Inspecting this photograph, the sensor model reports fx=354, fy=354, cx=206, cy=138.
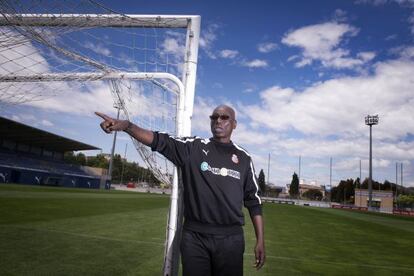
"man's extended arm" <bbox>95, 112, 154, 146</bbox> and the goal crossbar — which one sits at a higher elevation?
the goal crossbar

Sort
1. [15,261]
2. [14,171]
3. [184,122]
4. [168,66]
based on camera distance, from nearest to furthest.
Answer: [184,122] < [15,261] < [168,66] < [14,171]

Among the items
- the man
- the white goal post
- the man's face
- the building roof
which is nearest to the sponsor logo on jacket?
the man

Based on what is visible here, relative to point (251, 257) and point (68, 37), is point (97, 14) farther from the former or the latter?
point (251, 257)

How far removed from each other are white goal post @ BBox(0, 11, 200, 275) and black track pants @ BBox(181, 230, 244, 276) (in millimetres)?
1462

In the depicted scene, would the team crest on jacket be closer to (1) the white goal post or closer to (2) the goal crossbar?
(1) the white goal post

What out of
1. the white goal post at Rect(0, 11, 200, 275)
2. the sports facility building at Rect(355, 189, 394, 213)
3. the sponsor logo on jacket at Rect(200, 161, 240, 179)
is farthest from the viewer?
the sports facility building at Rect(355, 189, 394, 213)

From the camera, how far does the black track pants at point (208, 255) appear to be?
2.96 metres

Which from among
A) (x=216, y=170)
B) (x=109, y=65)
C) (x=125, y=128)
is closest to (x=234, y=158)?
(x=216, y=170)

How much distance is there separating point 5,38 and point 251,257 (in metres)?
6.78

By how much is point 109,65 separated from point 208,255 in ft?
15.6

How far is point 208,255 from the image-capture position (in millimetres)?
2998

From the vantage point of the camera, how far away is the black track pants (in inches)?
116

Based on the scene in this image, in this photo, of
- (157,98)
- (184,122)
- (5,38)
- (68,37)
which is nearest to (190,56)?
(184,122)

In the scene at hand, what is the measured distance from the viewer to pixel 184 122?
4.93m
